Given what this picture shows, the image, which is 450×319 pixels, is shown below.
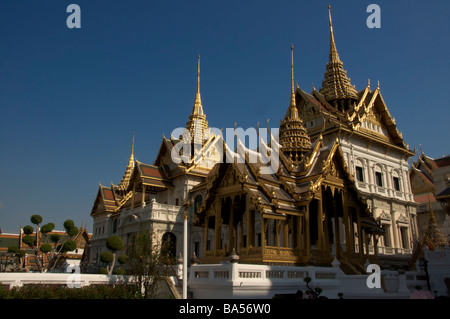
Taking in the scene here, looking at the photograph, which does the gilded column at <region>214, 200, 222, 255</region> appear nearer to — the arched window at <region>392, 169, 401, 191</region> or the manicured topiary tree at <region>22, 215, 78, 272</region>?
the manicured topiary tree at <region>22, 215, 78, 272</region>

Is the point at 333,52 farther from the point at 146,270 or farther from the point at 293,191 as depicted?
the point at 146,270

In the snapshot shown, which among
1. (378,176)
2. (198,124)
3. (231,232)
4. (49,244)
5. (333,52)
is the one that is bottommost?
(231,232)

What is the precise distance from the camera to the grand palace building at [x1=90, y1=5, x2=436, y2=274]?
12.3m

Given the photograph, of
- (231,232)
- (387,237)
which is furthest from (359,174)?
(231,232)

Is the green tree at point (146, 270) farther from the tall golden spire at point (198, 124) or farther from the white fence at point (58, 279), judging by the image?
the tall golden spire at point (198, 124)

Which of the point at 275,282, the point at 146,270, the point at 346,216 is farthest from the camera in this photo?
the point at 346,216

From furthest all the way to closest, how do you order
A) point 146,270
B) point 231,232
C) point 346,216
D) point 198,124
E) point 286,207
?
1. point 198,124
2. point 346,216
3. point 231,232
4. point 286,207
5. point 146,270

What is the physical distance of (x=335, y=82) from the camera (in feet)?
121

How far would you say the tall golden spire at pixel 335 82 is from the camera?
35531 millimetres

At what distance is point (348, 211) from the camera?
48.5ft

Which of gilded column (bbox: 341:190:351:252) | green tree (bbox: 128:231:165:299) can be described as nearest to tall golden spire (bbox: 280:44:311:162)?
gilded column (bbox: 341:190:351:252)

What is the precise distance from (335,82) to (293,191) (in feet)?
88.6

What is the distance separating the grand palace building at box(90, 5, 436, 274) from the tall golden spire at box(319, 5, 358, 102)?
11cm
